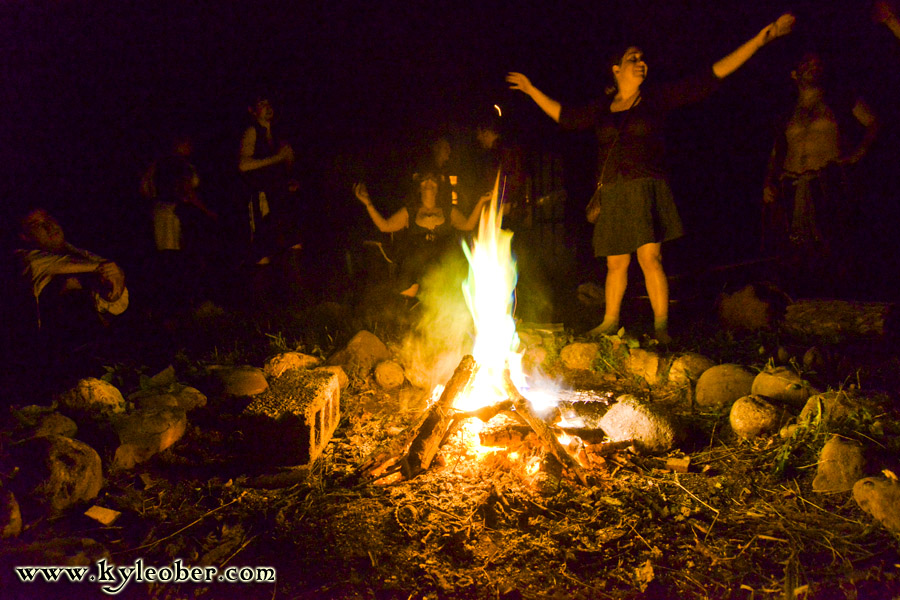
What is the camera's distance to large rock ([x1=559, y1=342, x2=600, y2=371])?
13.8 feet

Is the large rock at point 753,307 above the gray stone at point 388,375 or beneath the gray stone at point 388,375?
above

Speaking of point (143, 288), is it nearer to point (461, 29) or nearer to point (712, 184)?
point (461, 29)

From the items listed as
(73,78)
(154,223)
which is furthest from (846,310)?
(73,78)

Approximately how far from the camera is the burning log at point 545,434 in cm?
271

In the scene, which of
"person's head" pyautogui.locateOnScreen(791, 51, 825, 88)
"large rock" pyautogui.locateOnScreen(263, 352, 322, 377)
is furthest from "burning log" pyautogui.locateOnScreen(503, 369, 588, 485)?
"person's head" pyautogui.locateOnScreen(791, 51, 825, 88)

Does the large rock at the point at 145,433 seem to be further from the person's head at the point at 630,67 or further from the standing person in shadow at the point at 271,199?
the person's head at the point at 630,67

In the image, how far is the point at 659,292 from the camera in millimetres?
4043

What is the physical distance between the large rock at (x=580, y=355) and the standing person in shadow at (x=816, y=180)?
8.06 feet

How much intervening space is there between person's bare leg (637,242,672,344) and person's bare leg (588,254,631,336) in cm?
21

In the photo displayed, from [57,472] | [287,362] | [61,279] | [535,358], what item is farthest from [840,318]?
[61,279]

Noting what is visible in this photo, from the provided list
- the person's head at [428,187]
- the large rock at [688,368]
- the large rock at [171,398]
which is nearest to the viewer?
the large rock at [171,398]

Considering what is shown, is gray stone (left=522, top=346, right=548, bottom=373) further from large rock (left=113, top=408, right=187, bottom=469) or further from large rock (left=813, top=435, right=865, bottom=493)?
large rock (left=113, top=408, right=187, bottom=469)

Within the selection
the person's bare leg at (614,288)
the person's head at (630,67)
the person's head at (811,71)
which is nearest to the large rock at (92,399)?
the person's bare leg at (614,288)

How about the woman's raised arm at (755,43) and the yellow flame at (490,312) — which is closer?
the woman's raised arm at (755,43)
